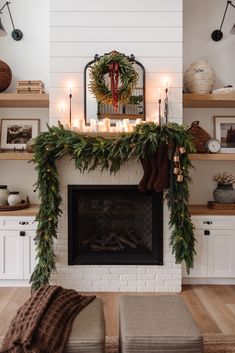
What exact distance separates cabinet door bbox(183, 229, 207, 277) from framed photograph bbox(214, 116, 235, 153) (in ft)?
3.69

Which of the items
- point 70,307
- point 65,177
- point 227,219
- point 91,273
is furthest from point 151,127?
point 70,307

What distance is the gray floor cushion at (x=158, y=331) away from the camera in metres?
1.75

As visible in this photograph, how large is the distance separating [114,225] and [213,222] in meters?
1.10

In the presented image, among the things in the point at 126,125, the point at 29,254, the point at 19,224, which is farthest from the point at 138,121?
the point at 29,254

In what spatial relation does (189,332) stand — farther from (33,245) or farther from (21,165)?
(21,165)

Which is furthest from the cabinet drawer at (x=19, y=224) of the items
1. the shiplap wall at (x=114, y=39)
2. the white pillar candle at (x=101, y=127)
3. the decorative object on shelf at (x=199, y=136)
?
the decorative object on shelf at (x=199, y=136)

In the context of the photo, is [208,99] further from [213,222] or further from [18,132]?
[18,132]

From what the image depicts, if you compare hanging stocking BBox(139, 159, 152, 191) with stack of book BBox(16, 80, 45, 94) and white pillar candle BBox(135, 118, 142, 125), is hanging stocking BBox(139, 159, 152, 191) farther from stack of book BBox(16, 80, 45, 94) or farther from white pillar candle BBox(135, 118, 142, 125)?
stack of book BBox(16, 80, 45, 94)

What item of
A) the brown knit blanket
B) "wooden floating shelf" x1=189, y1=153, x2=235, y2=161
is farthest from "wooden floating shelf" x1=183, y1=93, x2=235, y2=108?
the brown knit blanket

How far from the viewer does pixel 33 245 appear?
3.58 metres

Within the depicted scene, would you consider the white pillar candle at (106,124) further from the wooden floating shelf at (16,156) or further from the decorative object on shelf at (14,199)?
the decorative object on shelf at (14,199)

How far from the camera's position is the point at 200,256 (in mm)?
3635

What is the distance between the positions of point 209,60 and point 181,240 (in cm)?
227

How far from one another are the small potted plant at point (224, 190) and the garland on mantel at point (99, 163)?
597mm
